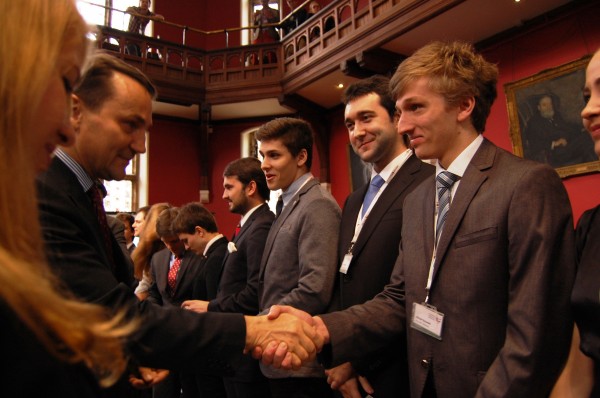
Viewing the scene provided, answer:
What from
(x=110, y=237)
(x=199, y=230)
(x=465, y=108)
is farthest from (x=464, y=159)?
(x=199, y=230)

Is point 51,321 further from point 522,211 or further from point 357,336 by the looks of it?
point 357,336

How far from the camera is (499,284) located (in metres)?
1.50

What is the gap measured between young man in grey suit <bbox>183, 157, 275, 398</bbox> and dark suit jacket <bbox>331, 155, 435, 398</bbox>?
77cm

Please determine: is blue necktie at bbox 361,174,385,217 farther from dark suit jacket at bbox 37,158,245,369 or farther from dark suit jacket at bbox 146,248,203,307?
dark suit jacket at bbox 146,248,203,307

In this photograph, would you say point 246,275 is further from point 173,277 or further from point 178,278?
point 173,277

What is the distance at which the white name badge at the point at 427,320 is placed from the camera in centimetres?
158

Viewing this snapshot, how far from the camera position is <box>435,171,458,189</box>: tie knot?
5.78 ft

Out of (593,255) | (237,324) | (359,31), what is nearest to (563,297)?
(593,255)

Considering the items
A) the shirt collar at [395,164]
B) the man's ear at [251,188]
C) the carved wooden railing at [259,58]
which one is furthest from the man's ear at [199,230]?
the carved wooden railing at [259,58]

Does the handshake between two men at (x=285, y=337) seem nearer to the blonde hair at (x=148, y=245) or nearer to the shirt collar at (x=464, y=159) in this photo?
the shirt collar at (x=464, y=159)

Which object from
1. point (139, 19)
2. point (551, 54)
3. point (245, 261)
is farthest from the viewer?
point (139, 19)

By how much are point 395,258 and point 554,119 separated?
4.71 metres

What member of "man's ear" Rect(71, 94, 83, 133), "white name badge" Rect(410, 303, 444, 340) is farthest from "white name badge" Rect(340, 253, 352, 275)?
"man's ear" Rect(71, 94, 83, 133)

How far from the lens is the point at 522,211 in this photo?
1.45 metres
